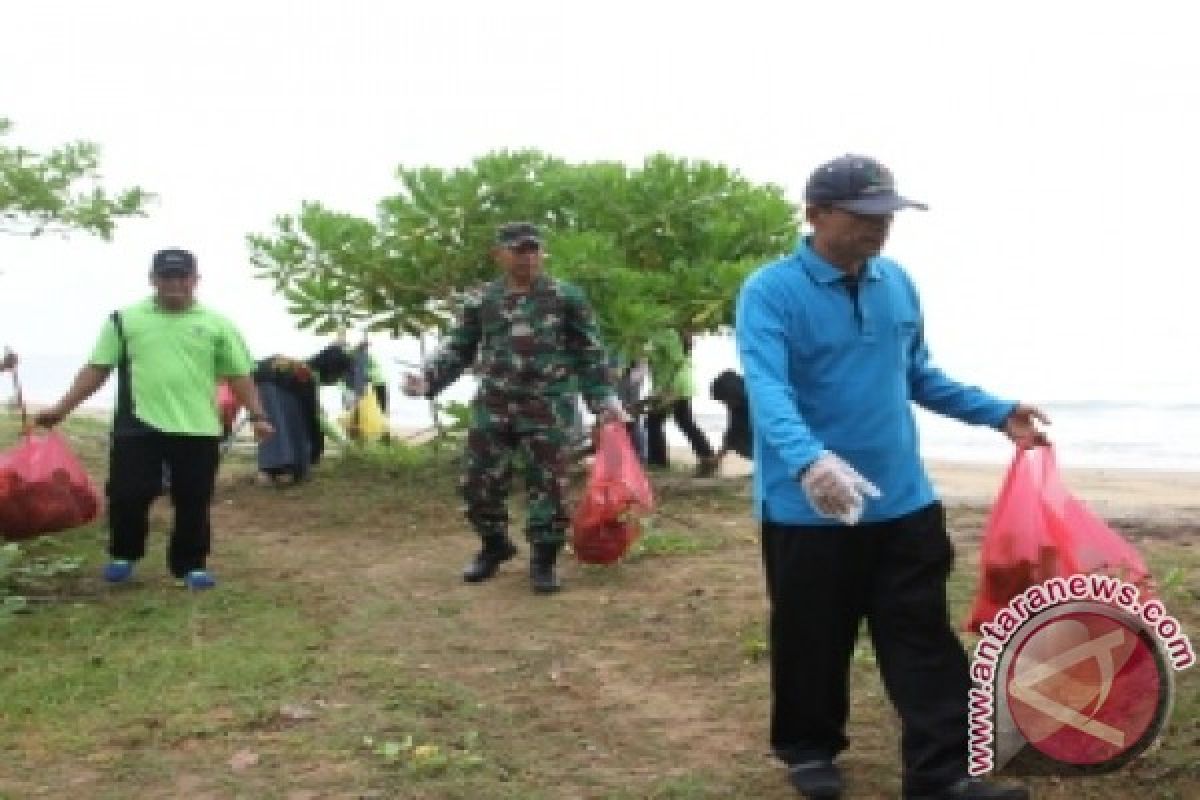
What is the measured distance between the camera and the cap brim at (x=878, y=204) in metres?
3.13

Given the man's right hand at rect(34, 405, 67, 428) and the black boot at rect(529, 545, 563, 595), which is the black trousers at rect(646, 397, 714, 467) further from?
the man's right hand at rect(34, 405, 67, 428)

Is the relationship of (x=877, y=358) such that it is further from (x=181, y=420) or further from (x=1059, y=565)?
(x=181, y=420)

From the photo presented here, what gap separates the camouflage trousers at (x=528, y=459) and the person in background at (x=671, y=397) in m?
2.85

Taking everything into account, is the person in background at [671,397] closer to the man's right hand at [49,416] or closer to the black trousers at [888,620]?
the man's right hand at [49,416]

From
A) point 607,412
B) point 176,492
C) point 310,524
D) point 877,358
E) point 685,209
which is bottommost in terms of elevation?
point 310,524

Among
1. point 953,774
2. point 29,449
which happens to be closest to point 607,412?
point 29,449

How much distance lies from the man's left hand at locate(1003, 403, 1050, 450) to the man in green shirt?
3.91 metres

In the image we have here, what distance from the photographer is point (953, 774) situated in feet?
10.5

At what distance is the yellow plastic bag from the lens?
11406 millimetres

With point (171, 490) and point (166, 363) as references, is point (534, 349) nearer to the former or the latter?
point (166, 363)

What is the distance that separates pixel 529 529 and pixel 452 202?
11.5 ft

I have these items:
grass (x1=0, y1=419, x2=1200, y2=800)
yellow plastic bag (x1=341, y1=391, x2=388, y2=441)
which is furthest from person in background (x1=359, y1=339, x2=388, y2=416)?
grass (x1=0, y1=419, x2=1200, y2=800)

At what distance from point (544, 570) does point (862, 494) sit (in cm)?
326

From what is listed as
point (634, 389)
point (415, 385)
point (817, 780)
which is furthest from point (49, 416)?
point (634, 389)
